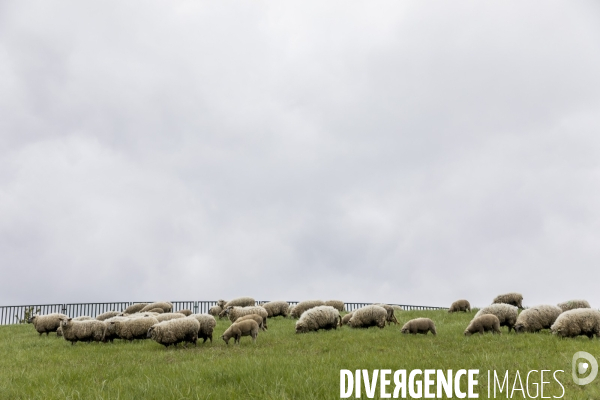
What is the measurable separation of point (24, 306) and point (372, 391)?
3476cm

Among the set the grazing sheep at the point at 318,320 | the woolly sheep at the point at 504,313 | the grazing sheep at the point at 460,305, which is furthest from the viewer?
the grazing sheep at the point at 460,305

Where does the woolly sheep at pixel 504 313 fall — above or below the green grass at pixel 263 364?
above

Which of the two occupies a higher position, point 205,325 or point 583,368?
point 205,325

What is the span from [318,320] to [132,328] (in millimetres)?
6148

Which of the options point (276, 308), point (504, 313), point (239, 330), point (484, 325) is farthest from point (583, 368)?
point (276, 308)

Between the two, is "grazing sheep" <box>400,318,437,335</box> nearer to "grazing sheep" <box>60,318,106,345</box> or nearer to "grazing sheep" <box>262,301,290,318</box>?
"grazing sheep" <box>60,318,106,345</box>

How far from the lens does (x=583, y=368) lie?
7.35 metres

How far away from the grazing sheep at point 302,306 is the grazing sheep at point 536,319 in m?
10.7

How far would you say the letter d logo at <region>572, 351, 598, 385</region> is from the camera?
6.75m

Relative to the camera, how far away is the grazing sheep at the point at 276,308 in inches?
889

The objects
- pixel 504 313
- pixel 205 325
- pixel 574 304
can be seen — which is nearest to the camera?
pixel 205 325

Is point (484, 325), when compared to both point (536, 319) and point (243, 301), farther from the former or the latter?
point (243, 301)

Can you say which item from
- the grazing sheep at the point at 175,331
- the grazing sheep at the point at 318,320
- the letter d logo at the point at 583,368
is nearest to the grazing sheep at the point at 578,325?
the letter d logo at the point at 583,368

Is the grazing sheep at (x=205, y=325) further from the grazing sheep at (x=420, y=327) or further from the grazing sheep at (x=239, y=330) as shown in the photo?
the grazing sheep at (x=420, y=327)
